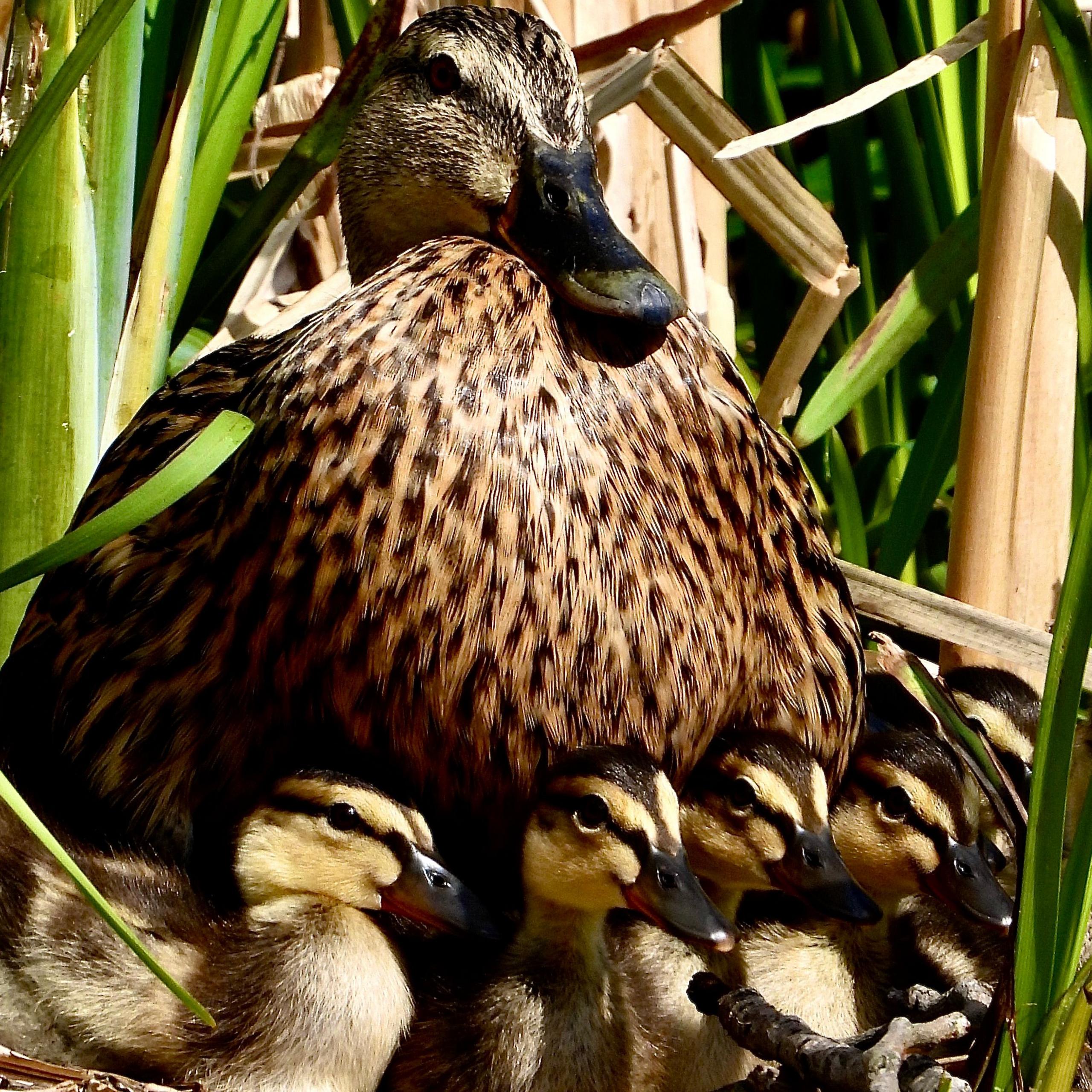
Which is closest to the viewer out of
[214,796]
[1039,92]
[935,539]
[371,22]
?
[214,796]

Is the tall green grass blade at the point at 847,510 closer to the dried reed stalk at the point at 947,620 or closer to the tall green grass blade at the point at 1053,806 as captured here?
the dried reed stalk at the point at 947,620

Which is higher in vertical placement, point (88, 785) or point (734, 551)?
point (734, 551)

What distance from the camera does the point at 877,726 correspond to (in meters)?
2.43

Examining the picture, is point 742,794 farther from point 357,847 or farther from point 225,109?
point 225,109

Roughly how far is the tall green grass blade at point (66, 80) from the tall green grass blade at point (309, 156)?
1038mm

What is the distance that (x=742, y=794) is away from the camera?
6.60ft

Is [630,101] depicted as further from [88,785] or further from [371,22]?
[88,785]

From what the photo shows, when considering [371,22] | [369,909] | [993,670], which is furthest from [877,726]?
[371,22]

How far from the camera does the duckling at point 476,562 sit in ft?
6.22

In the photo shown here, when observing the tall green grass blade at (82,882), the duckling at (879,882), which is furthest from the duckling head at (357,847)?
the tall green grass blade at (82,882)

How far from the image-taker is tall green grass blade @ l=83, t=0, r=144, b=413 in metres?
2.22

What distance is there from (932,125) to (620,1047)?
67.1 inches

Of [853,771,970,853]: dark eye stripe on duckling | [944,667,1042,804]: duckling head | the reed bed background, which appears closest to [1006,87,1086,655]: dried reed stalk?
the reed bed background

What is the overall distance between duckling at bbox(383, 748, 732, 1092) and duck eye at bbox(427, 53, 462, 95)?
36.0 inches
